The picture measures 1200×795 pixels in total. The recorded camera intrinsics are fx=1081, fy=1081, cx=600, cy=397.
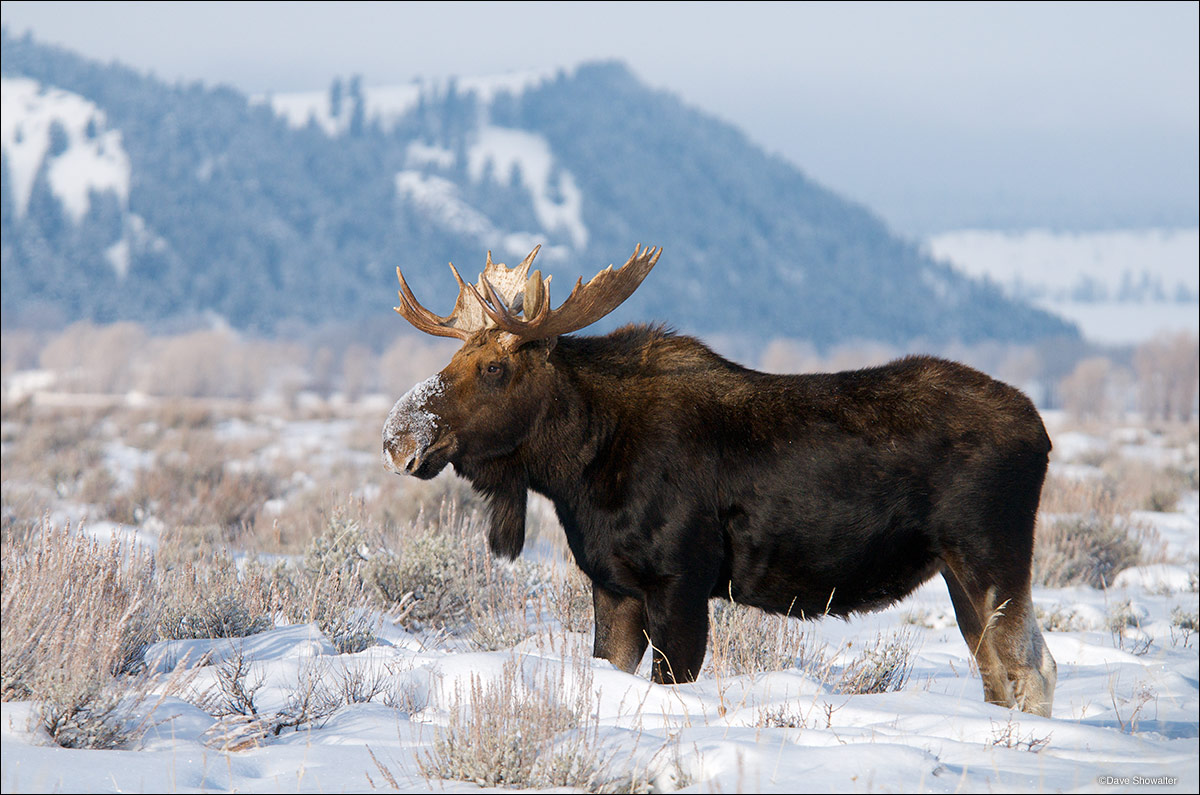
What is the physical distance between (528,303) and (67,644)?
2473mm

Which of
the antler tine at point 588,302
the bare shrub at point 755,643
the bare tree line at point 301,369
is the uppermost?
the antler tine at point 588,302

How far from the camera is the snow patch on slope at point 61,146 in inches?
4323

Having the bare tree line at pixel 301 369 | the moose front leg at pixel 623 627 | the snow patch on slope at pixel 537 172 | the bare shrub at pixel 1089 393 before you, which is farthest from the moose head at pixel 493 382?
the snow patch on slope at pixel 537 172

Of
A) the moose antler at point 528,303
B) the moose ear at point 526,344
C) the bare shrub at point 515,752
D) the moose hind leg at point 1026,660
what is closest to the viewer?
the bare shrub at point 515,752

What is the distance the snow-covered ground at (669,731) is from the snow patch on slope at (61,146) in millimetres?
114502

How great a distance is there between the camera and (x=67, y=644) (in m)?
3.78


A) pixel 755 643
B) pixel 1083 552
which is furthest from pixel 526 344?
A: pixel 1083 552

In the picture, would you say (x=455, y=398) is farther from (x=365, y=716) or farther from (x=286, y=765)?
(x=286, y=765)

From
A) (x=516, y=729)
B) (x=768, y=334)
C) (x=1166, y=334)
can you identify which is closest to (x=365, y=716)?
(x=516, y=729)

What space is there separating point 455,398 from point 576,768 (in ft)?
7.12

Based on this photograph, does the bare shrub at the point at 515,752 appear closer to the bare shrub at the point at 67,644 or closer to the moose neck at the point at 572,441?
the bare shrub at the point at 67,644

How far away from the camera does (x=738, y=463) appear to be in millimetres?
4980

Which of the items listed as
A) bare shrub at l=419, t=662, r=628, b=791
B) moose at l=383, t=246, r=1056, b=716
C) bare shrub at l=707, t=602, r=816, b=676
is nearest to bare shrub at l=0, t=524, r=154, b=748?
bare shrub at l=419, t=662, r=628, b=791

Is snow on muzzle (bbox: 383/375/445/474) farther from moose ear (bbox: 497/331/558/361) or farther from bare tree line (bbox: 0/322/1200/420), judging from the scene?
bare tree line (bbox: 0/322/1200/420)
